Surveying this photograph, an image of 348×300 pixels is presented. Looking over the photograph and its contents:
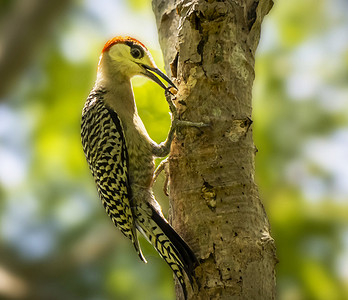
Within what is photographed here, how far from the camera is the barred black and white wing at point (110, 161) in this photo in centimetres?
286

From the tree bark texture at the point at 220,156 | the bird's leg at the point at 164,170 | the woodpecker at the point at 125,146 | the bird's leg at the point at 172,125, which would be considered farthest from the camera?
the bird's leg at the point at 164,170

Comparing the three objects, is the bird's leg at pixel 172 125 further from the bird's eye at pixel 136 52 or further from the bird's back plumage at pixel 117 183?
the bird's eye at pixel 136 52

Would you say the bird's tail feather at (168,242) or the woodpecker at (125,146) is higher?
the woodpecker at (125,146)

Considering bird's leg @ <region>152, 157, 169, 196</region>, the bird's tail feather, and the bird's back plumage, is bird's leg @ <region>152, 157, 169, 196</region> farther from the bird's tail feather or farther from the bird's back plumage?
the bird's tail feather

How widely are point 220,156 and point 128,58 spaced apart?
96 cm

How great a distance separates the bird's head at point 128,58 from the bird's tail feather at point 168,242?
71cm

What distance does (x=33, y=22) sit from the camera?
327 cm

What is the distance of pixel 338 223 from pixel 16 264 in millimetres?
2504

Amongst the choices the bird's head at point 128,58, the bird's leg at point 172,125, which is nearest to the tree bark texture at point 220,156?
the bird's leg at point 172,125

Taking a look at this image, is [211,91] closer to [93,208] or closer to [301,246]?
[301,246]

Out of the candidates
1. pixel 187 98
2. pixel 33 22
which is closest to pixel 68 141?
pixel 33 22

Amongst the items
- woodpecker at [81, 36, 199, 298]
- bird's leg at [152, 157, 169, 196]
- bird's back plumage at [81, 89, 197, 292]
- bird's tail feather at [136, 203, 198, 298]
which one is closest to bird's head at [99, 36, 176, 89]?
woodpecker at [81, 36, 199, 298]

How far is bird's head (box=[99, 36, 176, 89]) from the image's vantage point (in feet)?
10.2

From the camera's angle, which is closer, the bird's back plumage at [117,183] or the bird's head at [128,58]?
the bird's back plumage at [117,183]
